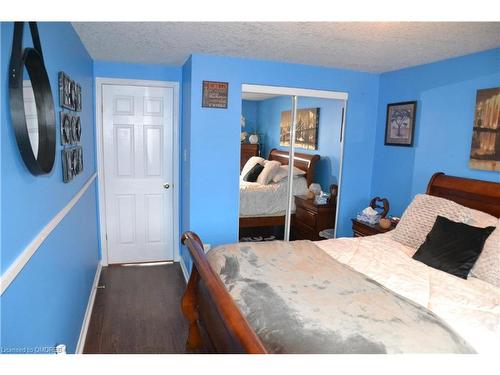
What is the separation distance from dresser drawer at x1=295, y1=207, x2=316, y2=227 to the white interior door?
4.96ft

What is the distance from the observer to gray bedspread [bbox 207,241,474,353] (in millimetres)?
1351

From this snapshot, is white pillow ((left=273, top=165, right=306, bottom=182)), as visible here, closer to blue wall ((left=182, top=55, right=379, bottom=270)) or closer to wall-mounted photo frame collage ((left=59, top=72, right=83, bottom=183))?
blue wall ((left=182, top=55, right=379, bottom=270))

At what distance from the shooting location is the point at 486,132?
8.40ft

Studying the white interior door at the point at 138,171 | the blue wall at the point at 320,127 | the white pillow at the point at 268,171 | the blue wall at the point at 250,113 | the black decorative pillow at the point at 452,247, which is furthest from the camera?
the white interior door at the point at 138,171

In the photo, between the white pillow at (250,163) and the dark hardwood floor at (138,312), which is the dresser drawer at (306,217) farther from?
the dark hardwood floor at (138,312)

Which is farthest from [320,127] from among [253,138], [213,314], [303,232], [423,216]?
[213,314]

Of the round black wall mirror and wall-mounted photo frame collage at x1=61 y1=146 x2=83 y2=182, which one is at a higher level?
the round black wall mirror

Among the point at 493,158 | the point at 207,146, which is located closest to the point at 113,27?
the point at 207,146

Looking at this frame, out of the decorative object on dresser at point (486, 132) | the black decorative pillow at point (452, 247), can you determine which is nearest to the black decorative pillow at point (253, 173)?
the black decorative pillow at point (452, 247)

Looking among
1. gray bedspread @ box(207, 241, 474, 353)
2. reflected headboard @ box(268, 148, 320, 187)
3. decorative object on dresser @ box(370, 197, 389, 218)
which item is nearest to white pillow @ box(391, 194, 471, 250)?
decorative object on dresser @ box(370, 197, 389, 218)

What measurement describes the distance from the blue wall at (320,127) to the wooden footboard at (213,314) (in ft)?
5.62

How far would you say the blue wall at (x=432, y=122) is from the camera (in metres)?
2.69
